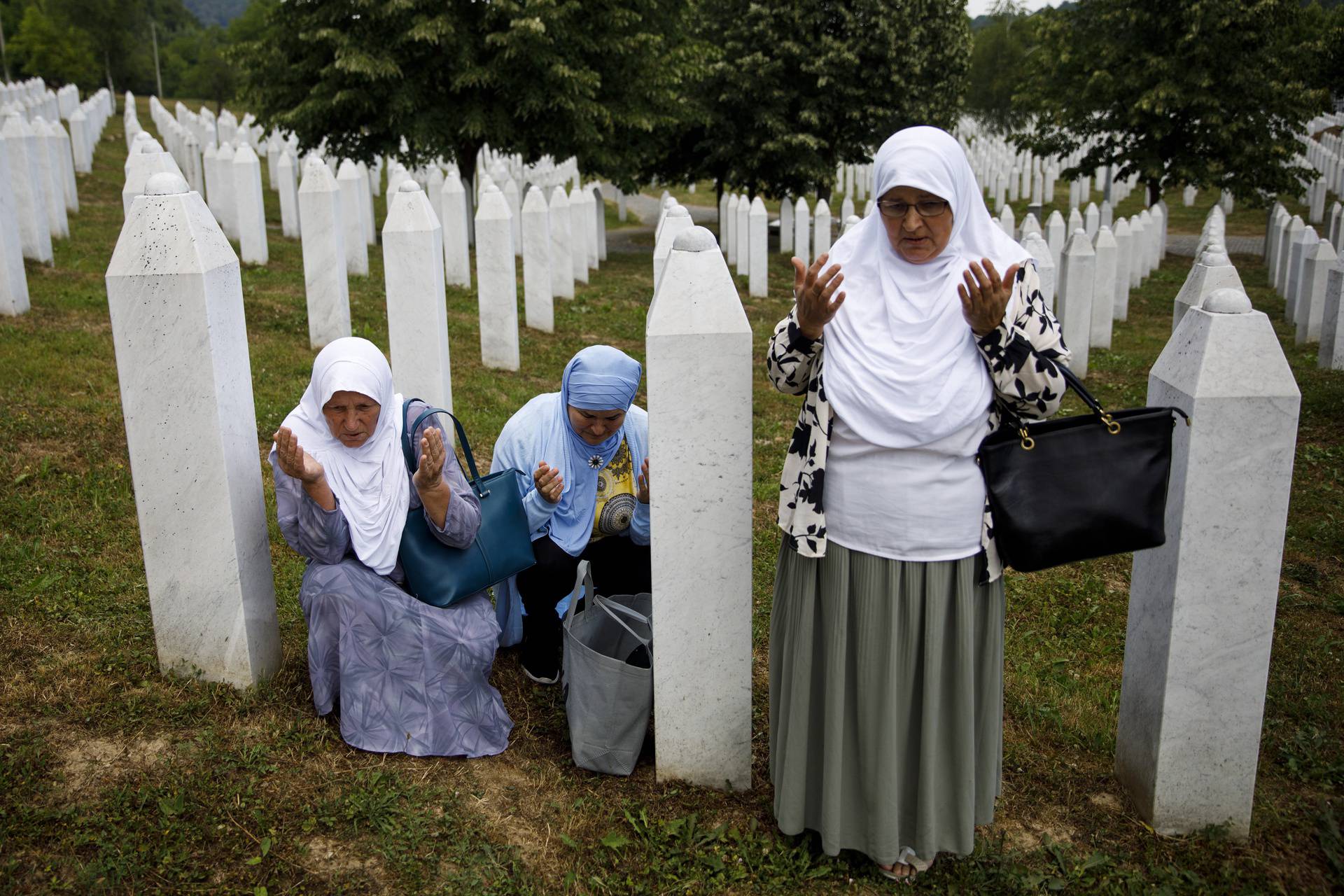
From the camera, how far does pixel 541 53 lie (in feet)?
52.5

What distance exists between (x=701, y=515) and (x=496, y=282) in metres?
6.61

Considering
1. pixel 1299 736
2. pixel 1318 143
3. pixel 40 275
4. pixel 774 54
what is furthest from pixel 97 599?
pixel 1318 143

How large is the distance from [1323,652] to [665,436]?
3.44m

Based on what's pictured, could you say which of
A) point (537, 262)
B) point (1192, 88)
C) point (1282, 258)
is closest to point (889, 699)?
point (537, 262)

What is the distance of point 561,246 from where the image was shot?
13.2m

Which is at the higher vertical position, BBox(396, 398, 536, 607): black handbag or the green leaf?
BBox(396, 398, 536, 607): black handbag

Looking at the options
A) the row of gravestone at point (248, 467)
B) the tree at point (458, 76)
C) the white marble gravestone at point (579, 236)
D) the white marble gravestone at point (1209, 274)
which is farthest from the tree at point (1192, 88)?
the row of gravestone at point (248, 467)

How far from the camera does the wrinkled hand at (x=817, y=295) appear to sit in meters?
2.88

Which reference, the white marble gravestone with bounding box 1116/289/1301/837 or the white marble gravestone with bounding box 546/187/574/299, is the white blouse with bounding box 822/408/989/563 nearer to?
the white marble gravestone with bounding box 1116/289/1301/837

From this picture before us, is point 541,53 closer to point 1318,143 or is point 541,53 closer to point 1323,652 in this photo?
point 1323,652

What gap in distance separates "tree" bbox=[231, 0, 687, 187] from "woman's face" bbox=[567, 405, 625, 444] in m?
12.3

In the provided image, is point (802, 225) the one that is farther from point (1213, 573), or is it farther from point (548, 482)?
point (1213, 573)

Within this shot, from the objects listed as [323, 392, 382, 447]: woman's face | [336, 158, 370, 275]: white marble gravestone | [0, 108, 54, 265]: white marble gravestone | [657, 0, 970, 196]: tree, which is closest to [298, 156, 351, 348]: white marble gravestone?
[0, 108, 54, 265]: white marble gravestone

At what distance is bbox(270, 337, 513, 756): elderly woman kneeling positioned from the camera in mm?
3672
